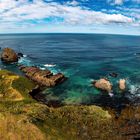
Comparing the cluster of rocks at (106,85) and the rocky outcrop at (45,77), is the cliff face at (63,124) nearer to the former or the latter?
the cluster of rocks at (106,85)

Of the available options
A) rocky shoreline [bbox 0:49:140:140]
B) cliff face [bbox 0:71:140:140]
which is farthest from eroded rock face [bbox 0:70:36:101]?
cliff face [bbox 0:71:140:140]

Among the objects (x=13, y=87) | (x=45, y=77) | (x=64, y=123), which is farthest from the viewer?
(x=45, y=77)

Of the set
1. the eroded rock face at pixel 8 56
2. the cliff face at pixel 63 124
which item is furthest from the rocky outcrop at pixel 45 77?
the eroded rock face at pixel 8 56

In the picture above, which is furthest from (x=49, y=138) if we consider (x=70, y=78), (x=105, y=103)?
(x=70, y=78)

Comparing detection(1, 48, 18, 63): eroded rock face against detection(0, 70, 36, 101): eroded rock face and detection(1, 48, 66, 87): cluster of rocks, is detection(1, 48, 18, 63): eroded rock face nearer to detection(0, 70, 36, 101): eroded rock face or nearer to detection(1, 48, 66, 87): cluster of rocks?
detection(1, 48, 66, 87): cluster of rocks

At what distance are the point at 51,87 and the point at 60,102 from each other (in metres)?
11.9

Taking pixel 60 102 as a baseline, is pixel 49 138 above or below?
above

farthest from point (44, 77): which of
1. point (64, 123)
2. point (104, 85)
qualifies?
point (64, 123)

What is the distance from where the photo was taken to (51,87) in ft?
221

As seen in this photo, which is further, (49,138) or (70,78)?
(70,78)

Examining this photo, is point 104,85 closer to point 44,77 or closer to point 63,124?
point 44,77

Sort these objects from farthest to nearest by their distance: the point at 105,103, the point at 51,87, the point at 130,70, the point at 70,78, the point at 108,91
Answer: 1. the point at 130,70
2. the point at 70,78
3. the point at 51,87
4. the point at 108,91
5. the point at 105,103

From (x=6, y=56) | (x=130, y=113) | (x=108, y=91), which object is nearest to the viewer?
(x=130, y=113)

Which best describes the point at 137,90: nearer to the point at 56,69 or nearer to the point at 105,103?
the point at 105,103
